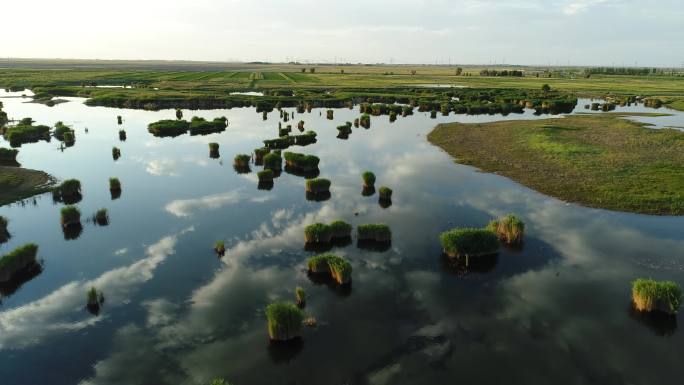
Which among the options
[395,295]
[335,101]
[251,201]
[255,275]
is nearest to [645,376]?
[395,295]

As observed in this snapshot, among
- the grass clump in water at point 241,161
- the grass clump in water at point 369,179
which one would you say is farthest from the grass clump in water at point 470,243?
the grass clump in water at point 241,161

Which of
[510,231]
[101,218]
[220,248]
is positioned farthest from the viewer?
[101,218]

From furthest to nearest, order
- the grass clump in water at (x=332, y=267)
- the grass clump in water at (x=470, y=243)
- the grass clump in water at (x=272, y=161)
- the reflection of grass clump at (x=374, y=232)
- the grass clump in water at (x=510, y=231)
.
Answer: the grass clump in water at (x=272, y=161), the reflection of grass clump at (x=374, y=232), the grass clump in water at (x=510, y=231), the grass clump in water at (x=470, y=243), the grass clump in water at (x=332, y=267)

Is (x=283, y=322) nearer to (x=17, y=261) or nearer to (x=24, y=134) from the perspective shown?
(x=17, y=261)

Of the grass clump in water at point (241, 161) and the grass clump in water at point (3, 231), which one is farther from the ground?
the grass clump in water at point (241, 161)

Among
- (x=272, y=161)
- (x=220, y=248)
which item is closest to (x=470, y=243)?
(x=220, y=248)

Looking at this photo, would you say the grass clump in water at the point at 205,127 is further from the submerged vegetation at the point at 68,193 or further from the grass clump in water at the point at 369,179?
the grass clump in water at the point at 369,179

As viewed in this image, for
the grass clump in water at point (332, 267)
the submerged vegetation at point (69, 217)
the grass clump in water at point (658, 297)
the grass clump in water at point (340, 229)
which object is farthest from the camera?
the submerged vegetation at point (69, 217)
